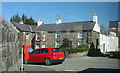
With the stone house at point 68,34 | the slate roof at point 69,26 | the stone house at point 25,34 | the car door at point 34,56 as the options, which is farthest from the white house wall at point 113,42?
the car door at point 34,56

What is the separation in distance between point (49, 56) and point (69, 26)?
18761 millimetres

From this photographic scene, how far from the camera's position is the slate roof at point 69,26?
96.4 ft

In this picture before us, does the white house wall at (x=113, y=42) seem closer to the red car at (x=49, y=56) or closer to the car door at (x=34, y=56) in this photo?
the red car at (x=49, y=56)

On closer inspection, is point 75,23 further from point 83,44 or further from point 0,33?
point 0,33

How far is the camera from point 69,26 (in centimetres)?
3108

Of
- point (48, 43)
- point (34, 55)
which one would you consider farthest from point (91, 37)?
point (34, 55)

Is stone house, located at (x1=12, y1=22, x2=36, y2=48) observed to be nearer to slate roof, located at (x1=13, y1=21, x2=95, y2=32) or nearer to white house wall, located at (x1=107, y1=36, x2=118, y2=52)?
slate roof, located at (x1=13, y1=21, x2=95, y2=32)

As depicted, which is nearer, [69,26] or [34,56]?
[34,56]

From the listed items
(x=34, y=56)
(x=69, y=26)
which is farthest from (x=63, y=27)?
(x=34, y=56)

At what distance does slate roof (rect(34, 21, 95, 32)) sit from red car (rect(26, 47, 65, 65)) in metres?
16.4

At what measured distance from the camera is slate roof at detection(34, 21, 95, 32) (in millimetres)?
29388

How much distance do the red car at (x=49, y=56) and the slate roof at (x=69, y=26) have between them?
53.7 ft

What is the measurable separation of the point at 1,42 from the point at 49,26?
3061cm

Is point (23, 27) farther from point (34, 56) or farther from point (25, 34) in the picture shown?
→ point (34, 56)
